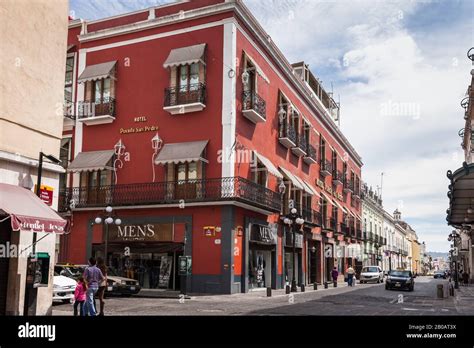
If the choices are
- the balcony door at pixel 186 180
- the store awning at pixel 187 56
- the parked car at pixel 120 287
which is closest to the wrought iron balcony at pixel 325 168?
the balcony door at pixel 186 180

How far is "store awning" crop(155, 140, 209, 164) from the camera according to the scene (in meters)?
23.9

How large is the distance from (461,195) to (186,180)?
40.3 feet

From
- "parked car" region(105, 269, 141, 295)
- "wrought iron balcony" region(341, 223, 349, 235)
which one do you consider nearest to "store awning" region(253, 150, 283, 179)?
"parked car" region(105, 269, 141, 295)

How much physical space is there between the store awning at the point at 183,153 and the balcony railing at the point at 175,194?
1.15m

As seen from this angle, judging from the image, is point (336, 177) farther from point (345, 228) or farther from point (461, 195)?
point (461, 195)

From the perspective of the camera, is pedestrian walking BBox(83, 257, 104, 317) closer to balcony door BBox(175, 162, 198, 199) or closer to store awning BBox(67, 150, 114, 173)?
balcony door BBox(175, 162, 198, 199)

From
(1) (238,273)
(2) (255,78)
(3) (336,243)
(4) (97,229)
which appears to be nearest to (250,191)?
(1) (238,273)

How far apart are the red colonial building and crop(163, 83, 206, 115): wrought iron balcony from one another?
0.06m

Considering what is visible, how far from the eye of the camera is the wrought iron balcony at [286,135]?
30734mm

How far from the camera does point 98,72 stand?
2736 centimetres

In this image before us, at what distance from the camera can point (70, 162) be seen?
2852cm

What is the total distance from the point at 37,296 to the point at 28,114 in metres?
4.53

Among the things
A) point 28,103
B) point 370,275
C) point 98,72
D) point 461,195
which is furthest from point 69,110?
point 370,275

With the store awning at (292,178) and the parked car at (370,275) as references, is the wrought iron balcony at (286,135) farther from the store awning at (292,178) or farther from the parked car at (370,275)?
the parked car at (370,275)
